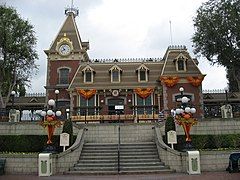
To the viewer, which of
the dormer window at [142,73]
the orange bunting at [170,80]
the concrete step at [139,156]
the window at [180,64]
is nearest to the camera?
the concrete step at [139,156]

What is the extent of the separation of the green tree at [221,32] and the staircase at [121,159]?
11770mm

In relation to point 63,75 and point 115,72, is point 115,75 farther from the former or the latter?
point 63,75

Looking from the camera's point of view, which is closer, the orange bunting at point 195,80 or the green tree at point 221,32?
the green tree at point 221,32

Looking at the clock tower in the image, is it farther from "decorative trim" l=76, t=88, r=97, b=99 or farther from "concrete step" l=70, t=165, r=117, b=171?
"concrete step" l=70, t=165, r=117, b=171

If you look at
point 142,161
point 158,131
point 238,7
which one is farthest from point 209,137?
point 238,7

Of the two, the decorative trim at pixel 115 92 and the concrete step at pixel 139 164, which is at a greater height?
the decorative trim at pixel 115 92

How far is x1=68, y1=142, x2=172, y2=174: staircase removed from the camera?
14.9 meters

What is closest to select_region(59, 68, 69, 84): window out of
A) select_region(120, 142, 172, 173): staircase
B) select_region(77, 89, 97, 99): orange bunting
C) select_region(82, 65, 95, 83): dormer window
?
select_region(82, 65, 95, 83): dormer window

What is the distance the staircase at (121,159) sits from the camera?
14914 mm

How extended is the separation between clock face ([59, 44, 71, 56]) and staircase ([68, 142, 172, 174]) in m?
17.8

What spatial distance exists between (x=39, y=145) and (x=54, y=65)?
1676 cm

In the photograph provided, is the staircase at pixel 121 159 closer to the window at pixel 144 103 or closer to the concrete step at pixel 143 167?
the concrete step at pixel 143 167

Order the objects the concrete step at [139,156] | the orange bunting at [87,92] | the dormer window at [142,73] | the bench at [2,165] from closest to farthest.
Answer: the bench at [2,165]
the concrete step at [139,156]
the orange bunting at [87,92]
the dormer window at [142,73]

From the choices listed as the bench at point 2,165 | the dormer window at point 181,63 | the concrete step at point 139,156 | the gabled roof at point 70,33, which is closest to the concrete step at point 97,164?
the concrete step at point 139,156
